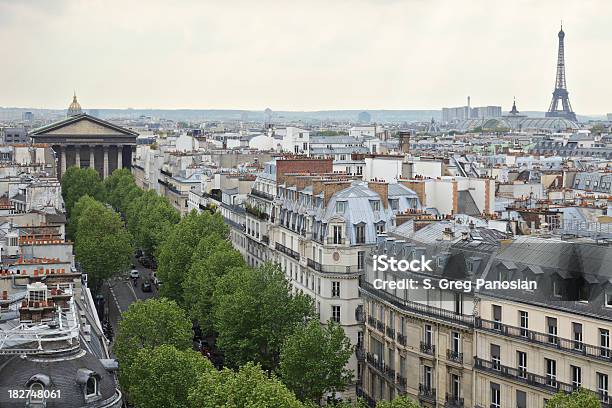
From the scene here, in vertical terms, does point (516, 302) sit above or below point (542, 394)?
above

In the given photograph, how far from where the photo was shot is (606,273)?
35.6m

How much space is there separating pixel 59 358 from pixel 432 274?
17.9 meters

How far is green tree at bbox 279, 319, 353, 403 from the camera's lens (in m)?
43.2

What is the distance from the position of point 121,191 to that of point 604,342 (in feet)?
271

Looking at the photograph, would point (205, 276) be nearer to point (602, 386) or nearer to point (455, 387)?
point (455, 387)

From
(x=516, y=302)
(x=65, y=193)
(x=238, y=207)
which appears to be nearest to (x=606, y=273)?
(x=516, y=302)

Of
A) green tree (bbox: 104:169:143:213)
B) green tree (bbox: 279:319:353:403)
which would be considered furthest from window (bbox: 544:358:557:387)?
green tree (bbox: 104:169:143:213)

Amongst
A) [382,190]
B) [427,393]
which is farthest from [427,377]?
[382,190]

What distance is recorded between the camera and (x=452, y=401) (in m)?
40.0

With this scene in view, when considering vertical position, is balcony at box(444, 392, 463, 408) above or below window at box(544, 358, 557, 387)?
below

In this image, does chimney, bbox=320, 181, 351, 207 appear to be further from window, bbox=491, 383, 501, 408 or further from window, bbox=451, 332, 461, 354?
window, bbox=491, 383, 501, 408

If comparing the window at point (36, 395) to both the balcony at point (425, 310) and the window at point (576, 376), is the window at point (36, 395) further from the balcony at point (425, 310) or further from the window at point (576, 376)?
the window at point (576, 376)

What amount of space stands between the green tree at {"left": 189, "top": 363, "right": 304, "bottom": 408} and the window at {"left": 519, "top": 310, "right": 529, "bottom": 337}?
28.4ft

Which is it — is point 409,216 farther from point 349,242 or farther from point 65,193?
point 65,193
